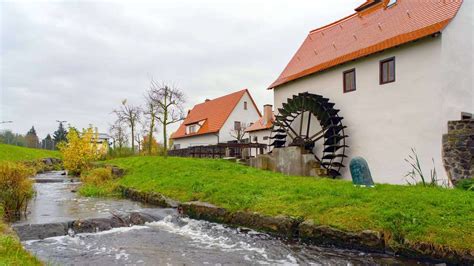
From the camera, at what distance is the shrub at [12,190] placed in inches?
306

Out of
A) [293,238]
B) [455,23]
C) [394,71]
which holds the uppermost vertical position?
[455,23]

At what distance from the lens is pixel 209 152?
22.7 meters

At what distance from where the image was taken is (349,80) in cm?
1394

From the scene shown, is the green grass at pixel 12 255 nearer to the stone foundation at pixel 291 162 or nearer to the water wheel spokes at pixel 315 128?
the stone foundation at pixel 291 162

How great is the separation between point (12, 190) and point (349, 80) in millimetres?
11863

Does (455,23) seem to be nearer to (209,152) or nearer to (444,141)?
(444,141)

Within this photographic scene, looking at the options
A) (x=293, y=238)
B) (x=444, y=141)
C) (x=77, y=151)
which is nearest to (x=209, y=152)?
(x=77, y=151)

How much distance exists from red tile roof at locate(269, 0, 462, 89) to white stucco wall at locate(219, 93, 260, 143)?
1398 cm

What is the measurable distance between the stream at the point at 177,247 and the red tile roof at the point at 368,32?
845 centimetres

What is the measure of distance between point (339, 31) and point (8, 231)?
15.4 meters

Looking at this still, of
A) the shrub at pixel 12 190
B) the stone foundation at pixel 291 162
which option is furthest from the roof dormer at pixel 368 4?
the shrub at pixel 12 190

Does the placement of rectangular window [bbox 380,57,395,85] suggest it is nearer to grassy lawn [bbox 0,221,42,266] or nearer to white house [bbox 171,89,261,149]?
grassy lawn [bbox 0,221,42,266]

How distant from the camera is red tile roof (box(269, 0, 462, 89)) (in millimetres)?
11445

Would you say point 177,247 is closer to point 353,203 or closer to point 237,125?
point 353,203
